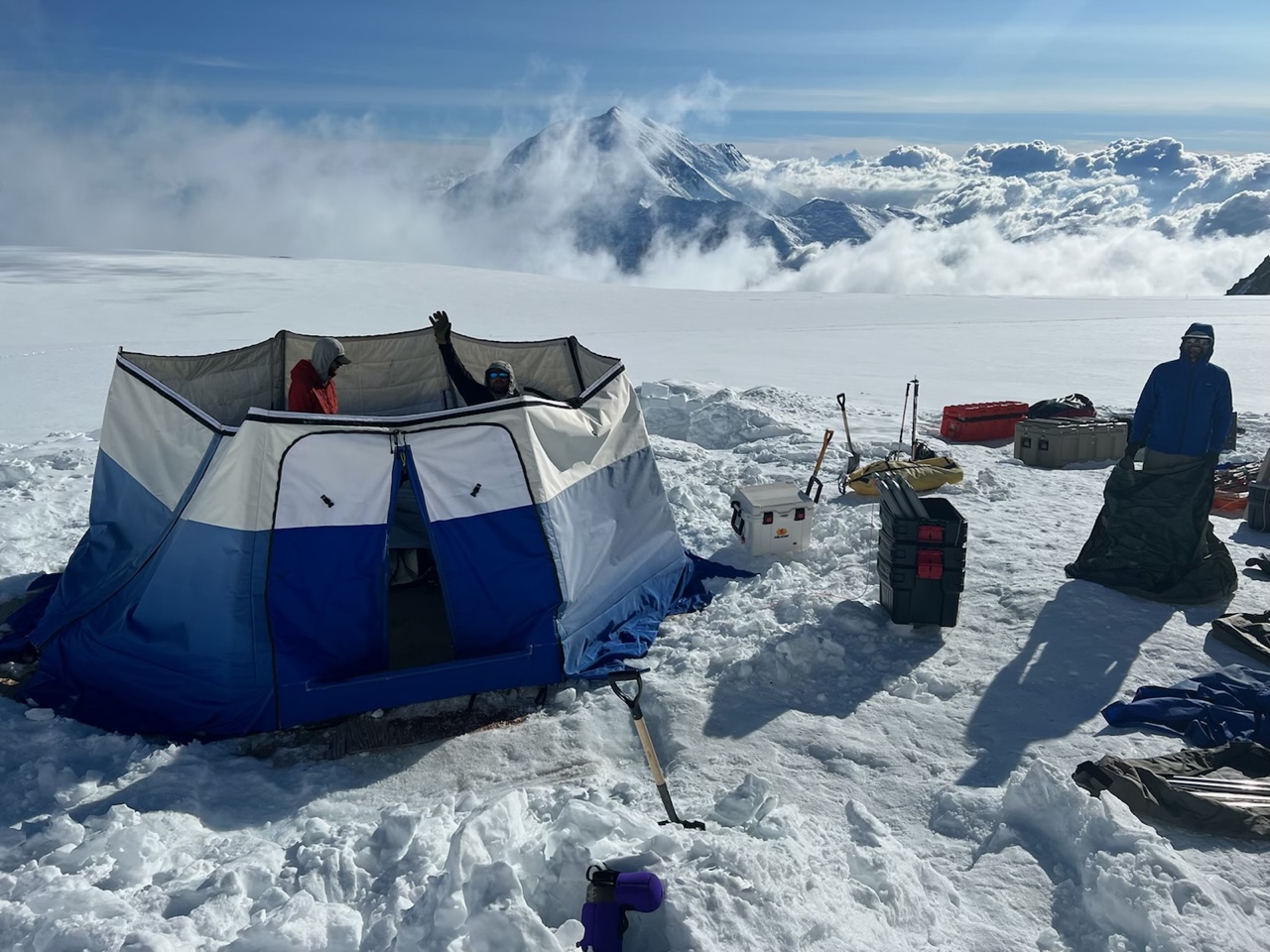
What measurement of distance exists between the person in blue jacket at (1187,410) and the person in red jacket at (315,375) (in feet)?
18.8

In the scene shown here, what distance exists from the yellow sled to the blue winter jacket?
2.47 metres

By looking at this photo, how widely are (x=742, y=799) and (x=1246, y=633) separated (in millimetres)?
3810

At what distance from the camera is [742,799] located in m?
4.06

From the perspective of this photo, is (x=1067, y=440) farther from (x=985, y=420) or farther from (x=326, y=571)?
(x=326, y=571)

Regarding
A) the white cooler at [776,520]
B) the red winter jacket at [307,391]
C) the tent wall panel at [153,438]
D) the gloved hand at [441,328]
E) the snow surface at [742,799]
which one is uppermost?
the gloved hand at [441,328]

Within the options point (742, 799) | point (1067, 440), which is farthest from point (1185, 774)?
point (1067, 440)

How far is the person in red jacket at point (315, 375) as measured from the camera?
20.1ft

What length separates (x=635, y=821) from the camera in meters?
3.65

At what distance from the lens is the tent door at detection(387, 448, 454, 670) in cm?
579

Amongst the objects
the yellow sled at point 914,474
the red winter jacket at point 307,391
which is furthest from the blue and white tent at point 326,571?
the yellow sled at point 914,474

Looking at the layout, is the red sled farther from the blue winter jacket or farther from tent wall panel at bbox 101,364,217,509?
tent wall panel at bbox 101,364,217,509

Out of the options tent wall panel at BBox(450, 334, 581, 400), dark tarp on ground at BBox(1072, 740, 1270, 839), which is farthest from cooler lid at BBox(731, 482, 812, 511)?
dark tarp on ground at BBox(1072, 740, 1270, 839)

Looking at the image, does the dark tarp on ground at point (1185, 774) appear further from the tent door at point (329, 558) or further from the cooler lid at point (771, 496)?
the tent door at point (329, 558)

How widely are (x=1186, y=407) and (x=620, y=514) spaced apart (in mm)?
4147
